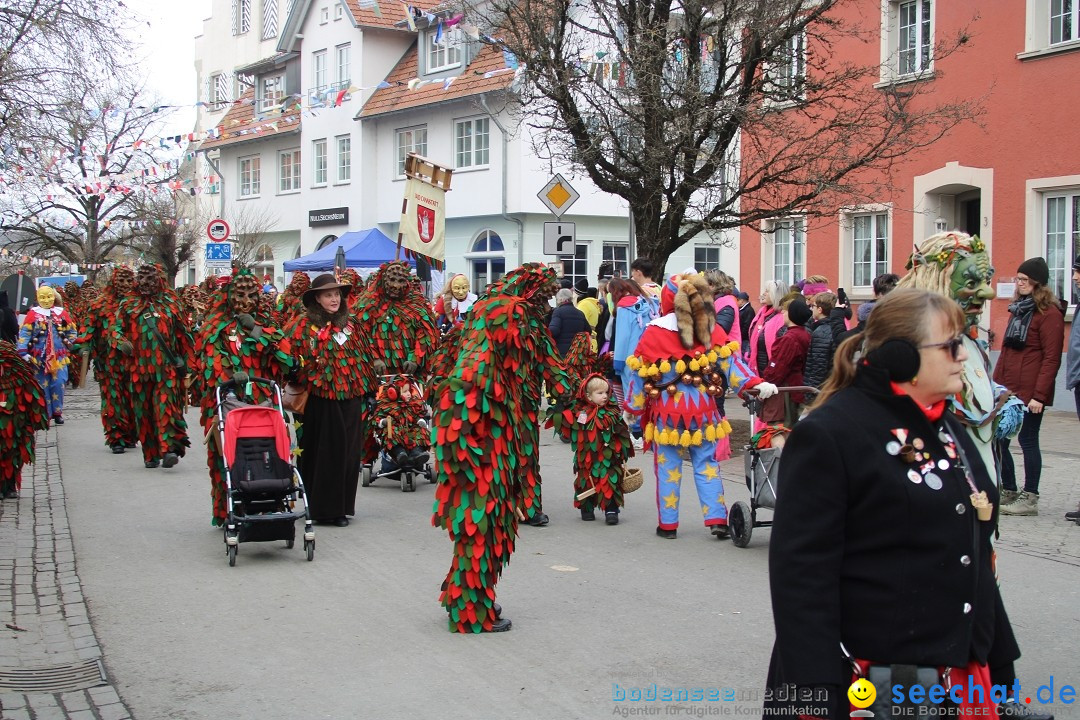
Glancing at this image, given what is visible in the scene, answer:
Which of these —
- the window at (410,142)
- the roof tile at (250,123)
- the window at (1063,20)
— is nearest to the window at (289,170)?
the roof tile at (250,123)

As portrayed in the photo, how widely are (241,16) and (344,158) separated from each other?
49.0 feet

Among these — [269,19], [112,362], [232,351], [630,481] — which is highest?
[269,19]

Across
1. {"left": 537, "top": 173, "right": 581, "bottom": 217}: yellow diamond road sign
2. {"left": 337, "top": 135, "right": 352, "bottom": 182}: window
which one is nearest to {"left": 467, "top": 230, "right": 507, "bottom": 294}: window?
{"left": 337, "top": 135, "right": 352, "bottom": 182}: window

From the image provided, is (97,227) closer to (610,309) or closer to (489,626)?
(610,309)

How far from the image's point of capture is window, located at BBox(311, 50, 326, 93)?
4078 cm

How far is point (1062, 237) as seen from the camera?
56.4 ft

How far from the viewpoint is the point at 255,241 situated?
43.0 m

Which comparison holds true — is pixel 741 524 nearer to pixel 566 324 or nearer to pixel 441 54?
pixel 566 324

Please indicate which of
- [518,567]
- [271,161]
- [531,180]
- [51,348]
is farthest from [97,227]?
[518,567]

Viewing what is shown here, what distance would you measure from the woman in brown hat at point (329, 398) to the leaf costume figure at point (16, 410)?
246cm

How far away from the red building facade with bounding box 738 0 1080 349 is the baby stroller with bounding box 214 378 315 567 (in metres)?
8.70

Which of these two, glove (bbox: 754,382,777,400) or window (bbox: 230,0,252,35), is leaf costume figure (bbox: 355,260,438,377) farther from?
window (bbox: 230,0,252,35)

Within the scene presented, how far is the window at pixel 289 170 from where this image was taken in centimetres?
4338

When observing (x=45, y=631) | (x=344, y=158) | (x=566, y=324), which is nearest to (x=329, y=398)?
(x=45, y=631)
